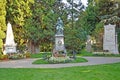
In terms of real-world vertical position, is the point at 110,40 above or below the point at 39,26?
below

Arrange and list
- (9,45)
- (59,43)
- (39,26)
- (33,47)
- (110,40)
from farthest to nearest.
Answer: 1. (33,47)
2. (39,26)
3. (110,40)
4. (9,45)
5. (59,43)

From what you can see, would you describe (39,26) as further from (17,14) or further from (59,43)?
(59,43)

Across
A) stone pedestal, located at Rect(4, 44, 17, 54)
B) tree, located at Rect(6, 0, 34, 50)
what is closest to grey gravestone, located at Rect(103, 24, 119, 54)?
stone pedestal, located at Rect(4, 44, 17, 54)

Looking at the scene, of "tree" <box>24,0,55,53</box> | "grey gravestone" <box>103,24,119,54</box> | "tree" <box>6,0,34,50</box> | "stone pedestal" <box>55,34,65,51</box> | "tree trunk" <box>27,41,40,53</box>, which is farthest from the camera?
"tree trunk" <box>27,41,40,53</box>

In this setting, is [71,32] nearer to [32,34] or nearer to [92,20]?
[32,34]

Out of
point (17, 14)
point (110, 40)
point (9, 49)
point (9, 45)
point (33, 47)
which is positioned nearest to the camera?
point (9, 49)

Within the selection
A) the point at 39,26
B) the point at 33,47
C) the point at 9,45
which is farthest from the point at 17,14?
the point at 33,47

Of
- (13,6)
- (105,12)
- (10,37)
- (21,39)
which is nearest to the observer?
(10,37)

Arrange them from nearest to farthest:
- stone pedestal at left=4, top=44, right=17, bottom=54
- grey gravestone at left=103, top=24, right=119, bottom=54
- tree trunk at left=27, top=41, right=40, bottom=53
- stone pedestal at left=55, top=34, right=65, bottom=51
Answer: stone pedestal at left=55, top=34, right=65, bottom=51
stone pedestal at left=4, top=44, right=17, bottom=54
grey gravestone at left=103, top=24, right=119, bottom=54
tree trunk at left=27, top=41, right=40, bottom=53

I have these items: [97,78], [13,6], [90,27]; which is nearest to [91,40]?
[90,27]

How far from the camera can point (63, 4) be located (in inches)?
Answer: 1791

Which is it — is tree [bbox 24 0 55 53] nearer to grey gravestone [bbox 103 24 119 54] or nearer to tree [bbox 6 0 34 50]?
tree [bbox 6 0 34 50]

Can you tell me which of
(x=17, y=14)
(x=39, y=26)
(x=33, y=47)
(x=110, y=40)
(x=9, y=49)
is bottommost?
(x=9, y=49)

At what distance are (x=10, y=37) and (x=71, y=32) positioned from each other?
10509mm
